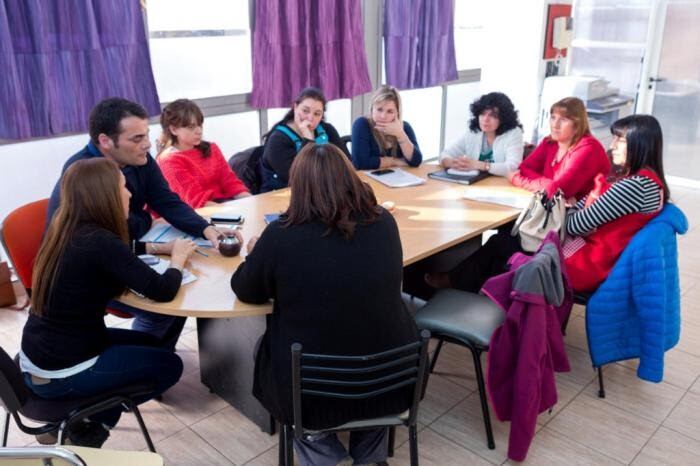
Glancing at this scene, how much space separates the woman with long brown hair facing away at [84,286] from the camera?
1.70 meters

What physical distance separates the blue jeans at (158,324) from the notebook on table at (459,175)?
1.53 meters

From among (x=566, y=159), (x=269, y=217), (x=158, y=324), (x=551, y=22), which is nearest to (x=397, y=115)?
(x=566, y=159)

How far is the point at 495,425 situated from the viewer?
233 cm

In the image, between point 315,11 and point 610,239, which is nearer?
point 610,239

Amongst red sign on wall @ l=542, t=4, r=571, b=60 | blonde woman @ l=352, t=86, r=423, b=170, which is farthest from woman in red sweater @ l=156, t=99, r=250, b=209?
red sign on wall @ l=542, t=4, r=571, b=60

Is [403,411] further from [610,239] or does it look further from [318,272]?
[610,239]

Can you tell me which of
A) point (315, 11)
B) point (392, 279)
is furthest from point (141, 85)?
point (392, 279)

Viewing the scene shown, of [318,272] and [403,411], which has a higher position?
[318,272]

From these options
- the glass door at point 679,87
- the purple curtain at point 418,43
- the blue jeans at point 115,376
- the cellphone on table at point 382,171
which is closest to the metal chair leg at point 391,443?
the blue jeans at point 115,376

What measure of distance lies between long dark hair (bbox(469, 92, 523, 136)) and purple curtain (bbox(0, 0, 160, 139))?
191cm

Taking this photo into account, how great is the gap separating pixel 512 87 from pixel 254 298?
15.5ft

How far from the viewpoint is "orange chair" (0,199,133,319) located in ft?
6.82

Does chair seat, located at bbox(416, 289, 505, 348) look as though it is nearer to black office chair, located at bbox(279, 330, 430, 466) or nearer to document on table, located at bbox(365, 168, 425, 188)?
black office chair, located at bbox(279, 330, 430, 466)

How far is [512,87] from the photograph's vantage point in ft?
18.9
